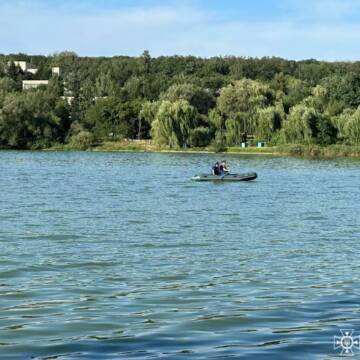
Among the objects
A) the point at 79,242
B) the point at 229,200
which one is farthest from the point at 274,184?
the point at 79,242

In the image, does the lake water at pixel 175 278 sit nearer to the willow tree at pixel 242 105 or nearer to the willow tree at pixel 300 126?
the willow tree at pixel 300 126

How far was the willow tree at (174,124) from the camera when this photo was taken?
95375 millimetres

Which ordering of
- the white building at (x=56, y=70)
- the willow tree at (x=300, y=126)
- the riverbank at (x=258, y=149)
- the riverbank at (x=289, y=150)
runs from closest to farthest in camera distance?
1. the riverbank at (x=289, y=150)
2. the riverbank at (x=258, y=149)
3. the willow tree at (x=300, y=126)
4. the white building at (x=56, y=70)

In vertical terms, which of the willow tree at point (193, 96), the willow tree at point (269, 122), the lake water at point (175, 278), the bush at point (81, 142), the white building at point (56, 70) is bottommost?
the lake water at point (175, 278)

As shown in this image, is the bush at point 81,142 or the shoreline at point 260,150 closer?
the shoreline at point 260,150

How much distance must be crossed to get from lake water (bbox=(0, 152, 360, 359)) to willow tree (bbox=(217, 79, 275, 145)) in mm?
62549

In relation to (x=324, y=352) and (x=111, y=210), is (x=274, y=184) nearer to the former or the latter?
(x=111, y=210)

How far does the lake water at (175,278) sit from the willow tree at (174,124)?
59244 millimetres

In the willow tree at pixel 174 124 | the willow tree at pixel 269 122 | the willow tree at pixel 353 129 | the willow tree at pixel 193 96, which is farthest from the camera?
the willow tree at pixel 193 96

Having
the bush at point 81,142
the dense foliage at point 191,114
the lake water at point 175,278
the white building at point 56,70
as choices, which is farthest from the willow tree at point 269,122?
the white building at point 56,70

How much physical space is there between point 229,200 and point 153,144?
64900mm

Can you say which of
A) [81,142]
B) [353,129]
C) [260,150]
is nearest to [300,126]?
[260,150]

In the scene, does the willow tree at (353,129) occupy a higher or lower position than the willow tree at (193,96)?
lower

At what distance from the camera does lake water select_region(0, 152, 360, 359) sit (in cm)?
1115
